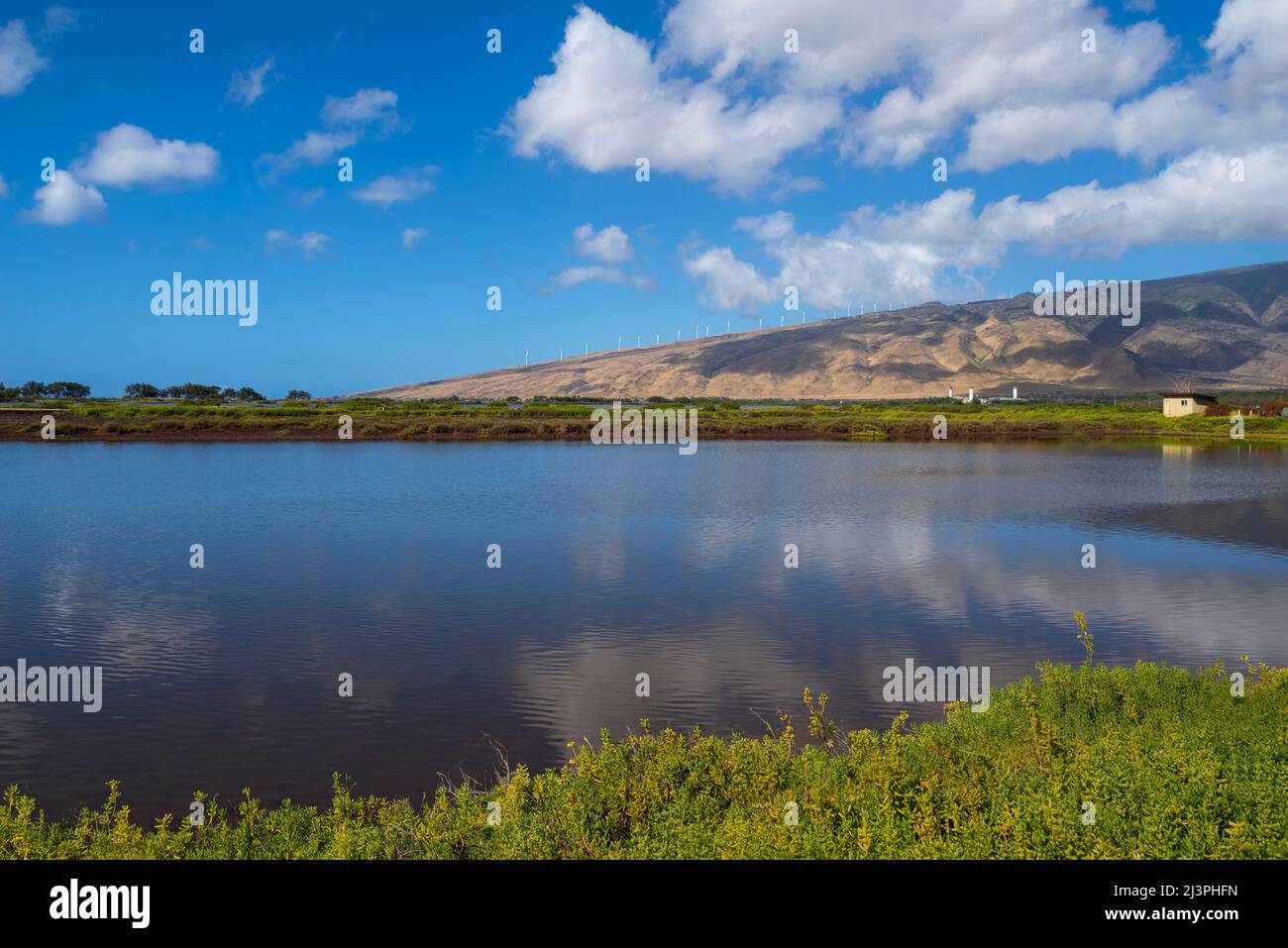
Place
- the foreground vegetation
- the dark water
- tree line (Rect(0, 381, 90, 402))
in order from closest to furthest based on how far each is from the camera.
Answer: the dark water < the foreground vegetation < tree line (Rect(0, 381, 90, 402))

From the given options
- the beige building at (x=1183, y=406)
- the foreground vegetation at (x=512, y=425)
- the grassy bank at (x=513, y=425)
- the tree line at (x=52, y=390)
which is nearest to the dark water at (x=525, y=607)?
the grassy bank at (x=513, y=425)

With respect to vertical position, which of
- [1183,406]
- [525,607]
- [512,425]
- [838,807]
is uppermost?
[1183,406]

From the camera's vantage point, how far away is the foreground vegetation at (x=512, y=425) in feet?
276

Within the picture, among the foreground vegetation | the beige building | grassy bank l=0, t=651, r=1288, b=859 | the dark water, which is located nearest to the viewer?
grassy bank l=0, t=651, r=1288, b=859

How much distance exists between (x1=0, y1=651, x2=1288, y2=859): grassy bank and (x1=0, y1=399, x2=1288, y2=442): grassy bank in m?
78.7

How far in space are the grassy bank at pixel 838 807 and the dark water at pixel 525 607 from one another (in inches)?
81.6

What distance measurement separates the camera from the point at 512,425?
92.3 m

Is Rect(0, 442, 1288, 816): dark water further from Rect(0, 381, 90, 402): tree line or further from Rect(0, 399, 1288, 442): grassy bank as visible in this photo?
Rect(0, 381, 90, 402): tree line

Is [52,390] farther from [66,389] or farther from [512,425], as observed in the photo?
[512,425]

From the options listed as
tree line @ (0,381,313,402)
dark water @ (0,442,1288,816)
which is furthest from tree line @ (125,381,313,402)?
dark water @ (0,442,1288,816)

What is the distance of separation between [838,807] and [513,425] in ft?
282

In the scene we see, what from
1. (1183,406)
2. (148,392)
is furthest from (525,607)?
(148,392)

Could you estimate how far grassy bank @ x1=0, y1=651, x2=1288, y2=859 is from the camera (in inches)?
279
